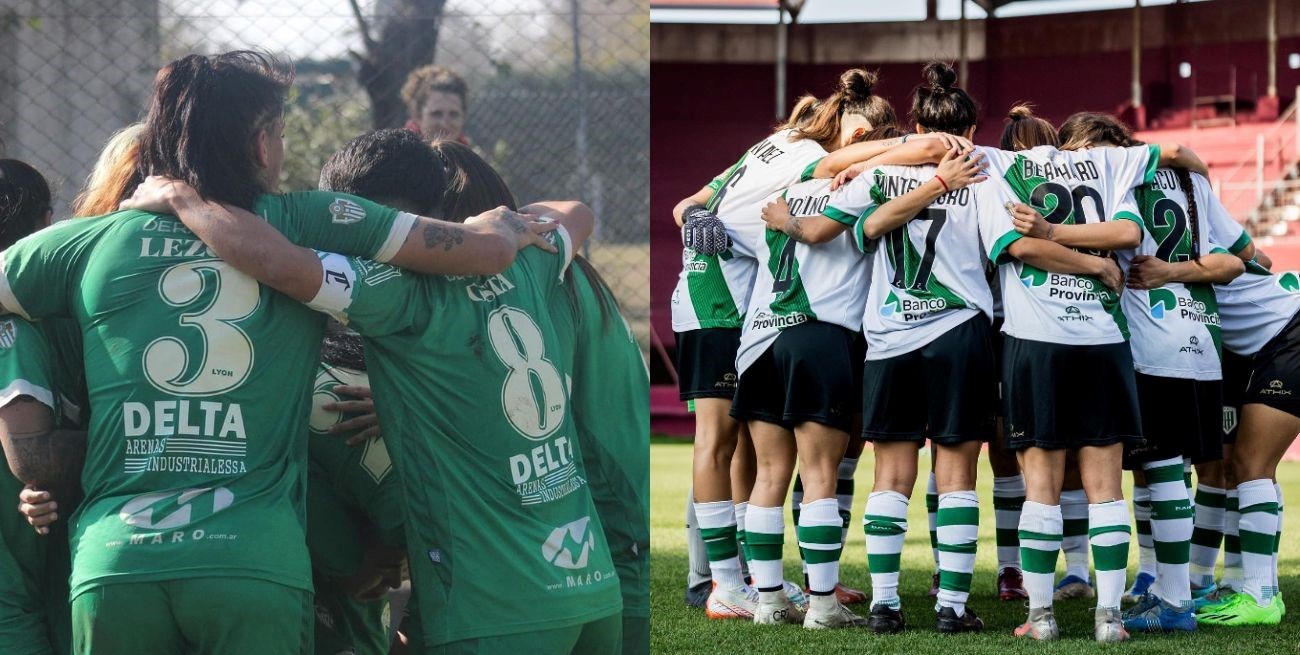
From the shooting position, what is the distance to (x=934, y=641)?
4160 millimetres

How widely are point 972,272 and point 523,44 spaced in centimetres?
172

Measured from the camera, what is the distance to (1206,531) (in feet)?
16.3

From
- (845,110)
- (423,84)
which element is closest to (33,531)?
(423,84)

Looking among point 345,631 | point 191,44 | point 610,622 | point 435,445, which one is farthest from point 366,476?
point 191,44

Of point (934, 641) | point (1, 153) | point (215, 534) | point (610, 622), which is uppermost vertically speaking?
point (1, 153)

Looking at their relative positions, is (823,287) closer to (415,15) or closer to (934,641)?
(934,641)

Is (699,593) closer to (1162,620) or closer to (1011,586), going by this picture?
(1011,586)

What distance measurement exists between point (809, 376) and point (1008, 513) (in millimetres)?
1295

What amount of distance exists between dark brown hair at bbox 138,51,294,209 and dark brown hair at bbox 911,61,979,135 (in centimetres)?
232

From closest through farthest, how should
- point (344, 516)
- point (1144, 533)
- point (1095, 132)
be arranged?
point (344, 516) → point (1095, 132) → point (1144, 533)

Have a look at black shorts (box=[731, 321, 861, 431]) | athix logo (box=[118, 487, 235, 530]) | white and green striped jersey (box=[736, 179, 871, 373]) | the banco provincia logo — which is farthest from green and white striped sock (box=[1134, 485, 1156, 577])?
athix logo (box=[118, 487, 235, 530])

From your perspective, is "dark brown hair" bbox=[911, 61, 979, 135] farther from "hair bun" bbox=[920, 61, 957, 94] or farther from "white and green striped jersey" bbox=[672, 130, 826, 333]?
"white and green striped jersey" bbox=[672, 130, 826, 333]

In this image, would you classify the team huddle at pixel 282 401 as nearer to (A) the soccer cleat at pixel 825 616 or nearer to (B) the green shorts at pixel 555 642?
(B) the green shorts at pixel 555 642

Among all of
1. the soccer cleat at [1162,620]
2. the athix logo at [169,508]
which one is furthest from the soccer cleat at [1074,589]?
the athix logo at [169,508]
